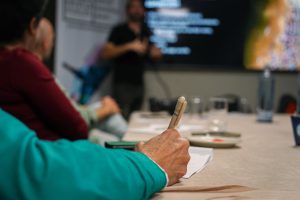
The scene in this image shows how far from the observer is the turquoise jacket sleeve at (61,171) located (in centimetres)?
75

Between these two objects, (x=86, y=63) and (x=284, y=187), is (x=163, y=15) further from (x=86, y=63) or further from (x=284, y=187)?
(x=284, y=187)

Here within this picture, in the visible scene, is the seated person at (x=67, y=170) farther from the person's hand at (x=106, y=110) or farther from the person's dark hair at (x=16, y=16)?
the person's hand at (x=106, y=110)

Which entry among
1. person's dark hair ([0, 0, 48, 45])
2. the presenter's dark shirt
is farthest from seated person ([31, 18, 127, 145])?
the presenter's dark shirt

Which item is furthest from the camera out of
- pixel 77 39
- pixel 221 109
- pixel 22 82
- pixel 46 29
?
pixel 77 39

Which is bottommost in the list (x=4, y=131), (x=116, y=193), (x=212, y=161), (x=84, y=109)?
(x=84, y=109)

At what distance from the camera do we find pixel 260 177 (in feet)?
3.57

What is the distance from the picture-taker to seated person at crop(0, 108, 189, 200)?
2.45 feet

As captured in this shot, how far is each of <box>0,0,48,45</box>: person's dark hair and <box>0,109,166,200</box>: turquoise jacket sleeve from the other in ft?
2.67

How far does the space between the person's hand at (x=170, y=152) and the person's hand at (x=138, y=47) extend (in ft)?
11.3

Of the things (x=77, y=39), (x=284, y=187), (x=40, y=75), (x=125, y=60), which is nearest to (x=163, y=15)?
(x=125, y=60)

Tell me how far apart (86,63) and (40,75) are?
2776 mm

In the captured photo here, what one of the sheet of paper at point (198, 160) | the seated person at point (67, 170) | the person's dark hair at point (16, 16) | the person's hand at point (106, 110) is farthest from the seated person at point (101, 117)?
the seated person at point (67, 170)

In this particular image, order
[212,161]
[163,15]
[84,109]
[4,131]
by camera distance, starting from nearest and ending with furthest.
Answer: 1. [4,131]
2. [212,161]
3. [84,109]
4. [163,15]

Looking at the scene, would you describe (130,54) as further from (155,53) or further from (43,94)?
(43,94)
